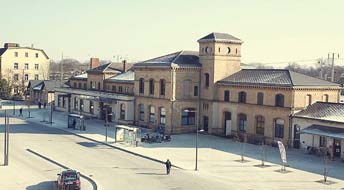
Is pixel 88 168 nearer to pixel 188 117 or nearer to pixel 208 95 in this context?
pixel 188 117

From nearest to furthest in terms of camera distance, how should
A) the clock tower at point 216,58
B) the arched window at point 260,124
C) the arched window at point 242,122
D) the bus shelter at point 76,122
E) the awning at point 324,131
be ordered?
the awning at point 324,131 < the arched window at point 260,124 < the arched window at point 242,122 < the clock tower at point 216,58 < the bus shelter at point 76,122

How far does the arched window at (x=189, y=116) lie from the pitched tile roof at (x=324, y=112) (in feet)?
49.3

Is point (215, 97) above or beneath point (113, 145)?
above

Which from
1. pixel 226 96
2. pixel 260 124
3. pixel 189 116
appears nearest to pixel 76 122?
pixel 189 116

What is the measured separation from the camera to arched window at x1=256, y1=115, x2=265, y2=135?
2012 inches

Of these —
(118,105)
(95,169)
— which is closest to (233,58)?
(118,105)

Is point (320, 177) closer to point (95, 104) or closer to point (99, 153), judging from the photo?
point (99, 153)

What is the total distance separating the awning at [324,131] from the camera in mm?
41759

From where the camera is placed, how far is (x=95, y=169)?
36.8 metres

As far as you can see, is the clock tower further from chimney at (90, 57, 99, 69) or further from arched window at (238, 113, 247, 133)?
chimney at (90, 57, 99, 69)

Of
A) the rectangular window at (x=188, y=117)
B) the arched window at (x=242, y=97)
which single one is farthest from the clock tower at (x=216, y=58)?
the arched window at (x=242, y=97)

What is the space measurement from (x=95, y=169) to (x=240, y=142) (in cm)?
2050

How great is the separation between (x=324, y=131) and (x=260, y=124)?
926 centimetres

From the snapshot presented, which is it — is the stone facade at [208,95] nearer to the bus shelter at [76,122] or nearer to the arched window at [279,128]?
the arched window at [279,128]
